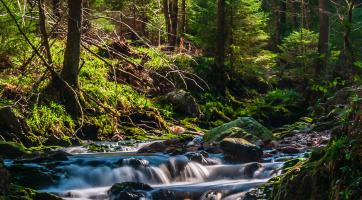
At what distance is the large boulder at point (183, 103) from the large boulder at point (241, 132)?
12.2 ft

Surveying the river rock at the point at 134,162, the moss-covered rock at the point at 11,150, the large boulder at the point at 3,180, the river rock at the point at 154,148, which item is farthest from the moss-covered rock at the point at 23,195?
the river rock at the point at 154,148

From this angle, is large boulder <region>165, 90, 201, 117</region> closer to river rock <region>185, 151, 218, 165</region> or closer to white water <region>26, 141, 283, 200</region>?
river rock <region>185, 151, 218, 165</region>

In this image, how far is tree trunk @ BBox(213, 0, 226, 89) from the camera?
18.0m

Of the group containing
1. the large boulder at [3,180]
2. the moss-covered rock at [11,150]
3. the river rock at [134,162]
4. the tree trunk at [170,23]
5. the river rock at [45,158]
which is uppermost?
the tree trunk at [170,23]

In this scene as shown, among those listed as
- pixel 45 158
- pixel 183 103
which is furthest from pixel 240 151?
pixel 183 103

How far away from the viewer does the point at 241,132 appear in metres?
11.7

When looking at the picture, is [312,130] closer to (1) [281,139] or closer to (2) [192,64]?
(1) [281,139]

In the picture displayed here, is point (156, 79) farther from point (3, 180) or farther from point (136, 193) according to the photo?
point (3, 180)

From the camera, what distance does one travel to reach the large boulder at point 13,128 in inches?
408

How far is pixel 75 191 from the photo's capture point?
26.3ft

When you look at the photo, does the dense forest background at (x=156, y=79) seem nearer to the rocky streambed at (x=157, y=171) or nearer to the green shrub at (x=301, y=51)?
the green shrub at (x=301, y=51)

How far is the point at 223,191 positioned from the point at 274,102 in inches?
446

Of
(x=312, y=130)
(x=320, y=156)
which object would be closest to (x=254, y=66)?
(x=312, y=130)

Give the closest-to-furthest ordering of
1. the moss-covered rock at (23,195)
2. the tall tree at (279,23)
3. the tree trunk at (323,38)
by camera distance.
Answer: the moss-covered rock at (23,195) → the tree trunk at (323,38) → the tall tree at (279,23)
